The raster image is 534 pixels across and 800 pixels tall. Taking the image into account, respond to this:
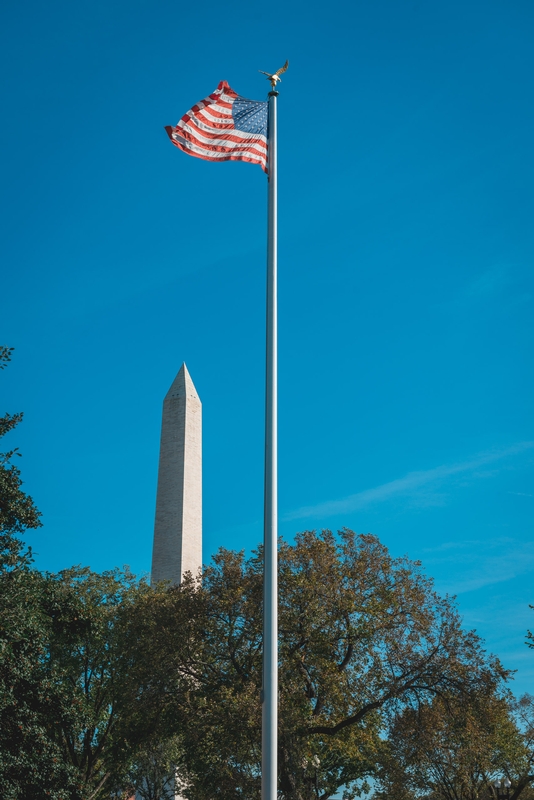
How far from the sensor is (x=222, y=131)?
19047mm

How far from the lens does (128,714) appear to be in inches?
1138

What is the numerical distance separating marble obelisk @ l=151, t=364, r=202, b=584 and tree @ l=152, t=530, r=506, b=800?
18961mm

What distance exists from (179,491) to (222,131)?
32.4 meters

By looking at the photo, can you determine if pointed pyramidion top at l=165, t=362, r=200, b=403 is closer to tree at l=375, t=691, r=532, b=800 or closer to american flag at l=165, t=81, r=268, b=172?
tree at l=375, t=691, r=532, b=800

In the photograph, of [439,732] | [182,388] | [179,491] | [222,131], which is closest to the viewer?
[222,131]

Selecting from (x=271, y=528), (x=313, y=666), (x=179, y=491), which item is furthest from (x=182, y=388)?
(x=271, y=528)

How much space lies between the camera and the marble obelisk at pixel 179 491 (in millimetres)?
47781

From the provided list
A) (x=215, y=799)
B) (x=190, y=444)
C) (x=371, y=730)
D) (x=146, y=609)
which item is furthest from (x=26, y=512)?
(x=190, y=444)

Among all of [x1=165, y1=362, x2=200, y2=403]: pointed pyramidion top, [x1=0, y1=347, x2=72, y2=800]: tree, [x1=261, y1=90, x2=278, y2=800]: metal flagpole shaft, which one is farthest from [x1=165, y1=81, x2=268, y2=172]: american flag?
[x1=165, y1=362, x2=200, y2=403]: pointed pyramidion top

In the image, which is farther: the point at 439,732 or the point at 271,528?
the point at 439,732

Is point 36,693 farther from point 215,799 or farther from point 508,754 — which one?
point 508,754

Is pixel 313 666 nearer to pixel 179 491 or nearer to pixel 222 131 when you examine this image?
pixel 222 131

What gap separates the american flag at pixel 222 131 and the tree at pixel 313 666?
13944 mm

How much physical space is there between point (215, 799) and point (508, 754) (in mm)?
20475
